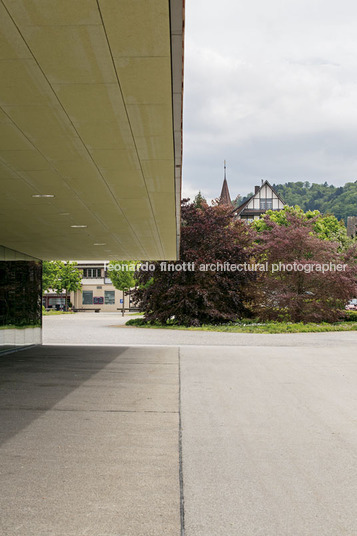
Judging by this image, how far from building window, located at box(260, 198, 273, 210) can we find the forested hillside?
90.9 feet

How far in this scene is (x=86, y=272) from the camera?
70250mm

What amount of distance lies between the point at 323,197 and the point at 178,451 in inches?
5130

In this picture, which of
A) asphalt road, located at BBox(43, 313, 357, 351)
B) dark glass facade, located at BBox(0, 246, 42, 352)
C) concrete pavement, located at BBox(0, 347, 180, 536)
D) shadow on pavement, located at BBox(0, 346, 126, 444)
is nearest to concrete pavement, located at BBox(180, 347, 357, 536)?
concrete pavement, located at BBox(0, 347, 180, 536)

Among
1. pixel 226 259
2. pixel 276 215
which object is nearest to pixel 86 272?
pixel 276 215

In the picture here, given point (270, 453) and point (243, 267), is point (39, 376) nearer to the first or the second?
point (270, 453)

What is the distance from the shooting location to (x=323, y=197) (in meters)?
130

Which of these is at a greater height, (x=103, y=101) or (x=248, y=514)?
(x=103, y=101)

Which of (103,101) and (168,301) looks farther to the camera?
(168,301)

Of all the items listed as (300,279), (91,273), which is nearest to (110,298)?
(91,273)

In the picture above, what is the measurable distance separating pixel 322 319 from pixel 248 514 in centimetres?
2354

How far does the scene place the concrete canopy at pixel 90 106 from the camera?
3381mm

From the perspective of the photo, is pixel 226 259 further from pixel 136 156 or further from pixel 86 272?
pixel 86 272

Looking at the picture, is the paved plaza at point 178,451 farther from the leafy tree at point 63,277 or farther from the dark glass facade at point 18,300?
the leafy tree at point 63,277

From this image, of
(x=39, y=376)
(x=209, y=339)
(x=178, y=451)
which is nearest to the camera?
(x=178, y=451)
